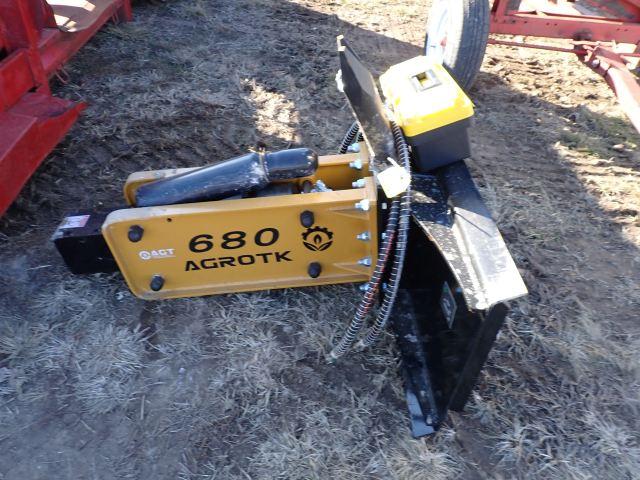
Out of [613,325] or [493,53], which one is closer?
[613,325]

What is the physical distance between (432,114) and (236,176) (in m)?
0.77

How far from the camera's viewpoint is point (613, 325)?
7.42 feet

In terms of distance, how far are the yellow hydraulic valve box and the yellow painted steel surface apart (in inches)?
9.8

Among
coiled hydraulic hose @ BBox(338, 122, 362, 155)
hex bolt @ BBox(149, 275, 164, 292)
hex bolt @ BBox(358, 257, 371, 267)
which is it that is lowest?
hex bolt @ BBox(149, 275, 164, 292)

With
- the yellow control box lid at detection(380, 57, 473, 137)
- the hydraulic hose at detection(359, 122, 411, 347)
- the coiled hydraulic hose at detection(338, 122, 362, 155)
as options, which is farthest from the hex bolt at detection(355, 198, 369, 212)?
the coiled hydraulic hose at detection(338, 122, 362, 155)

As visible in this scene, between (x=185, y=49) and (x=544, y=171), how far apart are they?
3.00 m

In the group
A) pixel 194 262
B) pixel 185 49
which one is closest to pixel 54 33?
pixel 185 49

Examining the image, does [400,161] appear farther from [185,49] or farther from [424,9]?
[424,9]

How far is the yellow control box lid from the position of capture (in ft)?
5.97

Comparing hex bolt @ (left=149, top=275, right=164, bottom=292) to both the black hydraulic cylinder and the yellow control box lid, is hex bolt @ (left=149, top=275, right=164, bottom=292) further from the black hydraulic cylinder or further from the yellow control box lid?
the yellow control box lid

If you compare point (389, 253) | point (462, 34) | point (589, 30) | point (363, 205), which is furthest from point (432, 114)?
point (589, 30)

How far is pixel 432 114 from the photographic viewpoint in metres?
1.82

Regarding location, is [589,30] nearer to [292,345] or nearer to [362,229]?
[362,229]

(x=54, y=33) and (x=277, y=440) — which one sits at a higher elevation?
(x=54, y=33)
